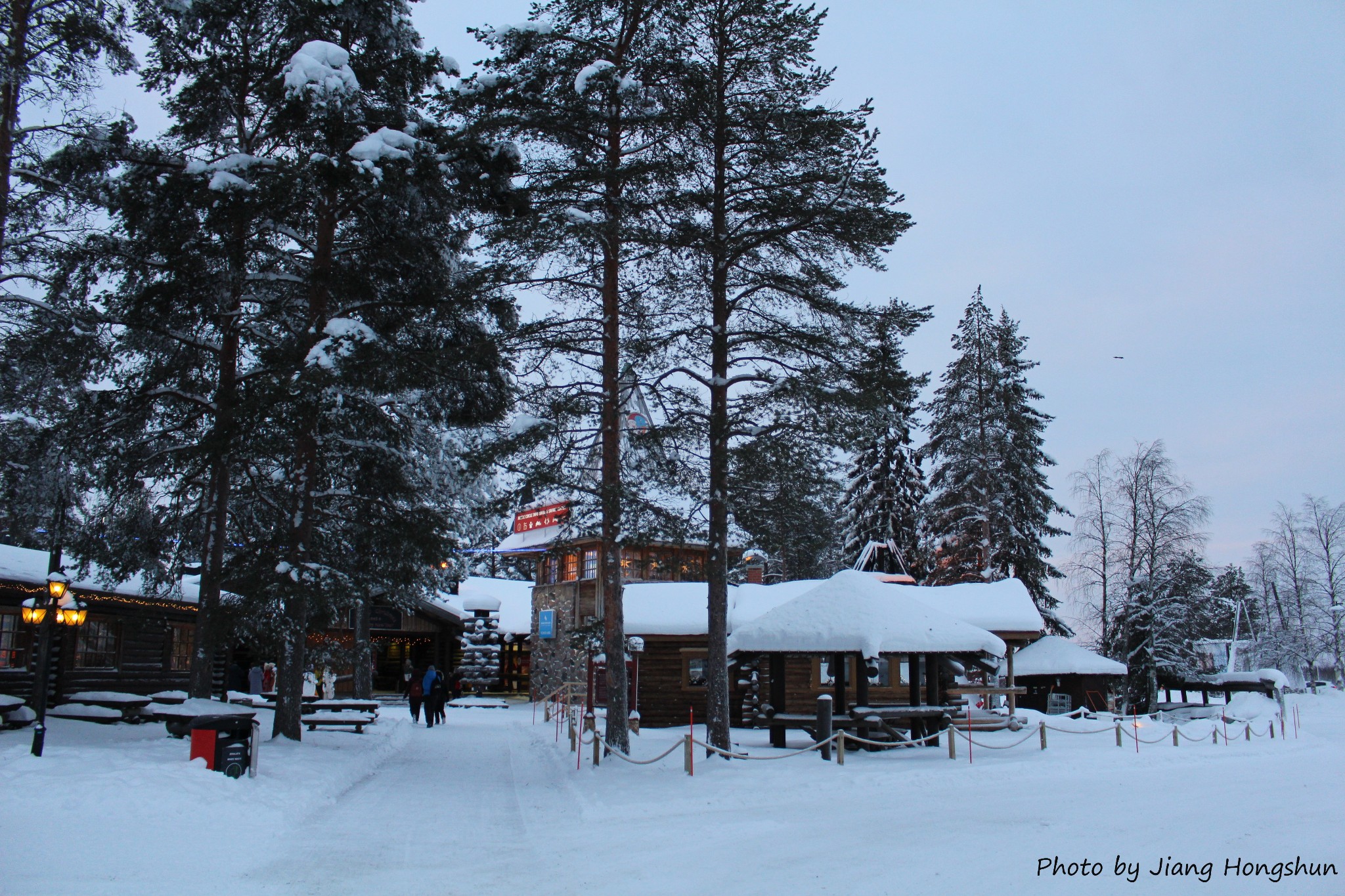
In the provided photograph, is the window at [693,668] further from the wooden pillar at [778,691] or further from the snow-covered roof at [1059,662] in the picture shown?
the snow-covered roof at [1059,662]

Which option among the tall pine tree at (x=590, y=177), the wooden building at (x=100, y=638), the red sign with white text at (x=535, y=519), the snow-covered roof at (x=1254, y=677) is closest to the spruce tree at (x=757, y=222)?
the tall pine tree at (x=590, y=177)

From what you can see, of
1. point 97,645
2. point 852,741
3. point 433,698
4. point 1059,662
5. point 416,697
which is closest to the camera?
point 852,741

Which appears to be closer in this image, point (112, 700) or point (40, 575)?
point (112, 700)

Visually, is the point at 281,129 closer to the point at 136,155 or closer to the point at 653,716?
the point at 136,155

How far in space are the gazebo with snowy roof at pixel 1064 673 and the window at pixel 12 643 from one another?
98.6 ft

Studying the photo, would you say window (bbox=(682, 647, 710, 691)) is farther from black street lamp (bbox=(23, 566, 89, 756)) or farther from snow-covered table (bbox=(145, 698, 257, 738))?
black street lamp (bbox=(23, 566, 89, 756))

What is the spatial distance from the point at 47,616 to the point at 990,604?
2683 cm

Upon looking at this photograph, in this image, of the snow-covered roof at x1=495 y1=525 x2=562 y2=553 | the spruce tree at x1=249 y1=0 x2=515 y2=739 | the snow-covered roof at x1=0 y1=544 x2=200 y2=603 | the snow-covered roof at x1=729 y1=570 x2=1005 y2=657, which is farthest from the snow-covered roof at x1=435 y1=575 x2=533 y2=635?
the spruce tree at x1=249 y1=0 x2=515 y2=739

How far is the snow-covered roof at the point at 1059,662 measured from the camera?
33031mm

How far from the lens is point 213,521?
18.5 m

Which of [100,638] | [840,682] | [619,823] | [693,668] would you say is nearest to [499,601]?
[693,668]

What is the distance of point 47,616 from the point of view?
1360 cm

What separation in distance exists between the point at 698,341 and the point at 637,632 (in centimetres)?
1225

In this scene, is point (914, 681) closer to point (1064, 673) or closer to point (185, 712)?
point (1064, 673)
